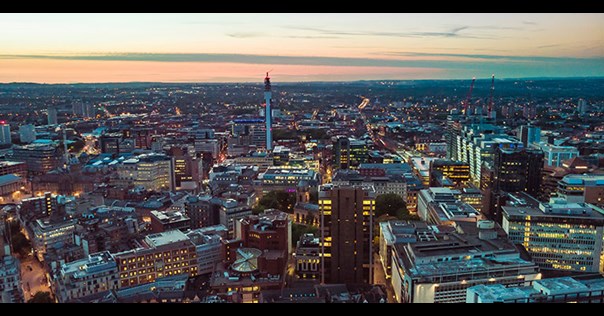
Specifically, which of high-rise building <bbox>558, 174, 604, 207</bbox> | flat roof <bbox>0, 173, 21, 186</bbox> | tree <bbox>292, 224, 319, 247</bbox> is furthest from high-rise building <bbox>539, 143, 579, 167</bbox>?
flat roof <bbox>0, 173, 21, 186</bbox>

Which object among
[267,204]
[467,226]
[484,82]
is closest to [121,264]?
[267,204]

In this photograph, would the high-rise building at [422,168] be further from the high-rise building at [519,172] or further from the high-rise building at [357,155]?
the high-rise building at [519,172]

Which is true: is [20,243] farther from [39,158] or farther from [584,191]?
[584,191]

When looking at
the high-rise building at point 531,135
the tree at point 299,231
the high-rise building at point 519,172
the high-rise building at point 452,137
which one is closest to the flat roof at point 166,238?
the tree at point 299,231

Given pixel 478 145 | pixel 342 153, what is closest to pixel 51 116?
pixel 342 153
